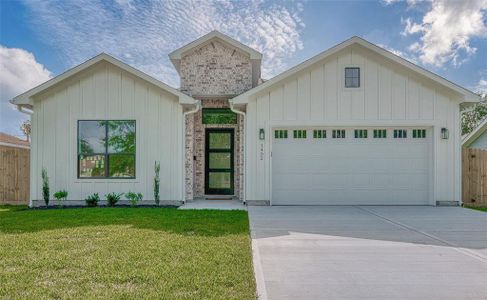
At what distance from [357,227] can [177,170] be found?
216 inches

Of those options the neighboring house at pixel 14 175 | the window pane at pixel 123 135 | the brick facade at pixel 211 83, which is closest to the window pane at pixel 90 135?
the window pane at pixel 123 135

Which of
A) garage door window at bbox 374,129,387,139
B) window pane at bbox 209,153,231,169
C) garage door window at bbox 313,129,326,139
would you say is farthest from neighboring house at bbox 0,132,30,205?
garage door window at bbox 374,129,387,139

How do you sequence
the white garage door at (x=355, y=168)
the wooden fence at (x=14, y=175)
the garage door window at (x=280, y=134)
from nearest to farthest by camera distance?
the white garage door at (x=355, y=168) < the garage door window at (x=280, y=134) < the wooden fence at (x=14, y=175)

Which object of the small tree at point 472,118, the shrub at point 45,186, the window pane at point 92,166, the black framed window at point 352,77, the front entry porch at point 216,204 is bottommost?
the front entry porch at point 216,204

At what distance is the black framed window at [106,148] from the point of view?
952 centimetres

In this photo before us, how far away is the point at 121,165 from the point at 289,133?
5257 millimetres

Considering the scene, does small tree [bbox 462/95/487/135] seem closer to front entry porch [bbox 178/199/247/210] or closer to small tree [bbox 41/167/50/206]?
front entry porch [bbox 178/199/247/210]

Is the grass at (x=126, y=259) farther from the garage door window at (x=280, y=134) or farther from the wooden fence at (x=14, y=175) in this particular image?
the wooden fence at (x=14, y=175)

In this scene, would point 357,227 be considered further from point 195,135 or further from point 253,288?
point 195,135

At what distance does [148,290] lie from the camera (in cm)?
309

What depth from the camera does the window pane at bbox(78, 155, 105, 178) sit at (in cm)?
952

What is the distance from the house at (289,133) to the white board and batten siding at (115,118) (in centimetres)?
3

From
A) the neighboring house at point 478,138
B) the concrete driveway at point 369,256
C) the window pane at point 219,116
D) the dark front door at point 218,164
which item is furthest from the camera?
the neighboring house at point 478,138

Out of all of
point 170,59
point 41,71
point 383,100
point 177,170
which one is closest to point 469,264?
point 383,100
